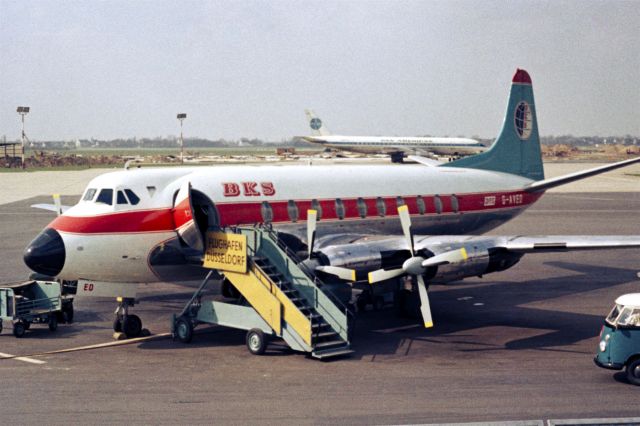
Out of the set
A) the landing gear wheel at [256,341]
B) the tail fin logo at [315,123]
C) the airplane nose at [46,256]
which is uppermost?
the tail fin logo at [315,123]

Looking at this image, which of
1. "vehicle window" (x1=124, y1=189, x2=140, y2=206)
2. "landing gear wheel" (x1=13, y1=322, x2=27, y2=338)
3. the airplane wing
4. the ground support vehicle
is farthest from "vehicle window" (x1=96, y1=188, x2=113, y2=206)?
the airplane wing

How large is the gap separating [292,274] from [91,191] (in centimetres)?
615

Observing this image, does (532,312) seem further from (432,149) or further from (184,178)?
(432,149)

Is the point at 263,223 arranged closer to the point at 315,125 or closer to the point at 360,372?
the point at 360,372

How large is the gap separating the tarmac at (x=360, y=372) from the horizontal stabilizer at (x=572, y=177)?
13.0 ft

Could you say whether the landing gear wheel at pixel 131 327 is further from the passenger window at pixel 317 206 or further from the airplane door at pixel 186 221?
the passenger window at pixel 317 206

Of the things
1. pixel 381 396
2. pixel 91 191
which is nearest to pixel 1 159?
pixel 91 191

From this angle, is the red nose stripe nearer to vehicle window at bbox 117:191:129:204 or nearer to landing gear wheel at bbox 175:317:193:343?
vehicle window at bbox 117:191:129:204

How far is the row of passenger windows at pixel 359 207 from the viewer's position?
22.8 meters

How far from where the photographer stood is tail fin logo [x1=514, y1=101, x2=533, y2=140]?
101 ft

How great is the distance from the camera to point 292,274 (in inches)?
782

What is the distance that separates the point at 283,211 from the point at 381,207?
3.76 metres

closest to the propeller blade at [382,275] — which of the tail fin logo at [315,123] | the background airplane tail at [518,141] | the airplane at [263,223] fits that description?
the airplane at [263,223]

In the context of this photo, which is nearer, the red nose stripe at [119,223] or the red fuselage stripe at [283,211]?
the red nose stripe at [119,223]
